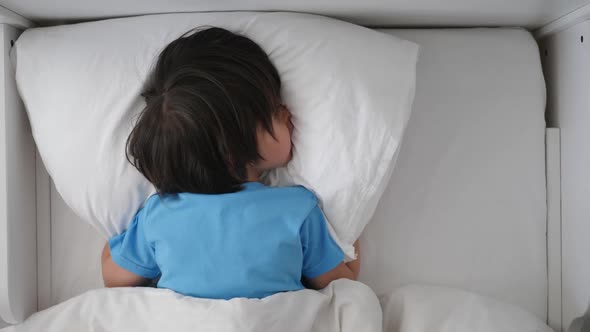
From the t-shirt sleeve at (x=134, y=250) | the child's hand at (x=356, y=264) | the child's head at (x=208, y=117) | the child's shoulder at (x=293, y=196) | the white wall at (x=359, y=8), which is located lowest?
the child's hand at (x=356, y=264)

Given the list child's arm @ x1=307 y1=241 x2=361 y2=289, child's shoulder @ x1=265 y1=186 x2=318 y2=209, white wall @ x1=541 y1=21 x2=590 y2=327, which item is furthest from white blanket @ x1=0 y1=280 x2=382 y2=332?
white wall @ x1=541 y1=21 x2=590 y2=327

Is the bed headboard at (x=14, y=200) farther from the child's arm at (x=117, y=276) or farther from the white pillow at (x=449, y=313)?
the white pillow at (x=449, y=313)

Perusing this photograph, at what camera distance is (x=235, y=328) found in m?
0.72

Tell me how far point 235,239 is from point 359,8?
15.7 inches

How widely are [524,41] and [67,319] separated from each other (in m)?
0.86

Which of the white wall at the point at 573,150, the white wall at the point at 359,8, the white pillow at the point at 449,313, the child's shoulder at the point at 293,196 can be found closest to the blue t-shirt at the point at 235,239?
the child's shoulder at the point at 293,196

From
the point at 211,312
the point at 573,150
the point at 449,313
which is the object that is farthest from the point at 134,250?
the point at 573,150

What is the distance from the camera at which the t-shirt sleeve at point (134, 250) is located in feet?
2.75

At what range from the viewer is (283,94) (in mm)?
816

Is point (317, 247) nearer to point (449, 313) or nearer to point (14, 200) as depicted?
point (449, 313)

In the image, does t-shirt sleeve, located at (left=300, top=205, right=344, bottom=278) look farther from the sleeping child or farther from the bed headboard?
the bed headboard

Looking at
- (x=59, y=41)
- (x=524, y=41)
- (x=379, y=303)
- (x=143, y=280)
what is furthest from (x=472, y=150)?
(x=59, y=41)

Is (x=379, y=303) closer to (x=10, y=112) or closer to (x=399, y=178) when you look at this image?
(x=399, y=178)

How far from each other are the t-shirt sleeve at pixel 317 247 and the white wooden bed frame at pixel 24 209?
0.39 m
